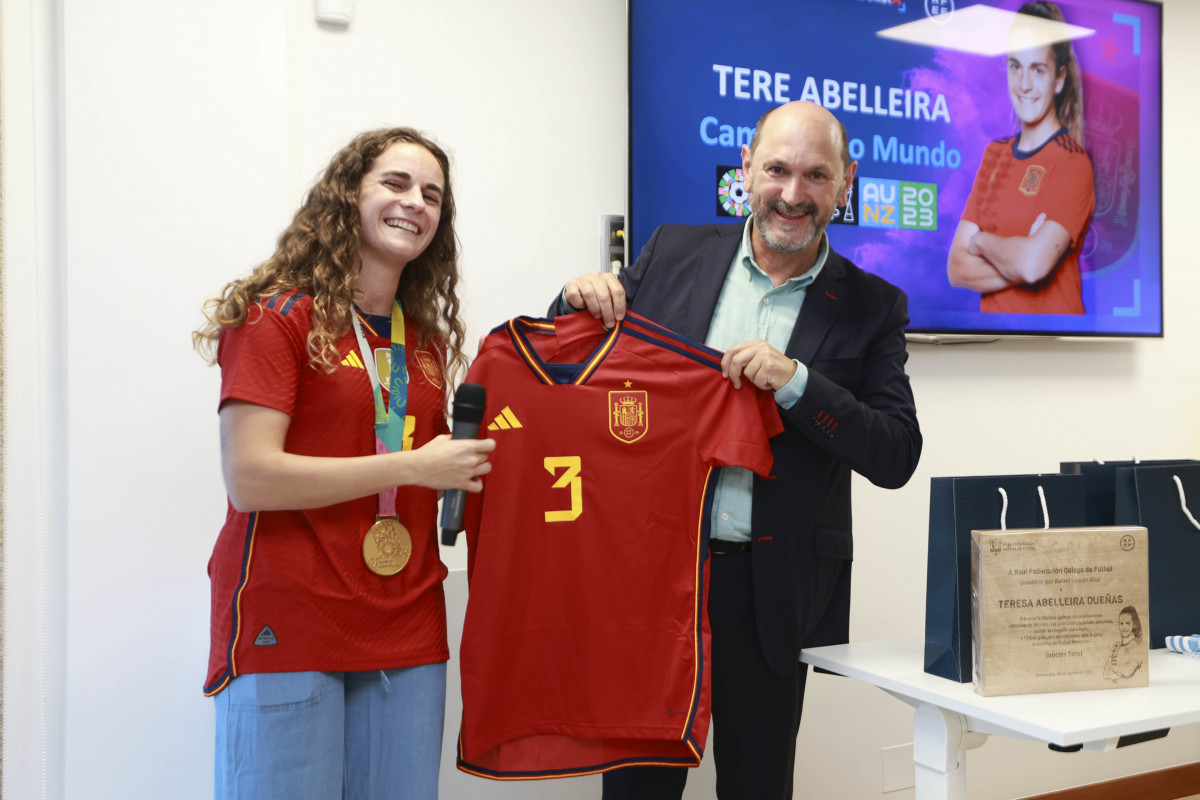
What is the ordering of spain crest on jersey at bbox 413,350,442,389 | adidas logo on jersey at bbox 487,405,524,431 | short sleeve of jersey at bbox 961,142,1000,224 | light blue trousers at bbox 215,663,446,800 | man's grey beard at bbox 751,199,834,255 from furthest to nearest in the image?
short sleeve of jersey at bbox 961,142,1000,224, man's grey beard at bbox 751,199,834,255, adidas logo on jersey at bbox 487,405,524,431, spain crest on jersey at bbox 413,350,442,389, light blue trousers at bbox 215,663,446,800

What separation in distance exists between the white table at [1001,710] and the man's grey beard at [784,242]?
2.58ft

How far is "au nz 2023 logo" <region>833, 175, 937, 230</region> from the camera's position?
2.83 meters

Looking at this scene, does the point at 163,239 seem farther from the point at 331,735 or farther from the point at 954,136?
the point at 954,136

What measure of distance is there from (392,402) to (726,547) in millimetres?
680

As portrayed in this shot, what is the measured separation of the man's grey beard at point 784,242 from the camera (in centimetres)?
177

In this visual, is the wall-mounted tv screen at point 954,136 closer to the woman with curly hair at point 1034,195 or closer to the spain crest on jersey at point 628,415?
the woman with curly hair at point 1034,195

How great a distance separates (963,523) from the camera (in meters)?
1.50

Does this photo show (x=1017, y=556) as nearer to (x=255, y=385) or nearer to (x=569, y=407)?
(x=569, y=407)

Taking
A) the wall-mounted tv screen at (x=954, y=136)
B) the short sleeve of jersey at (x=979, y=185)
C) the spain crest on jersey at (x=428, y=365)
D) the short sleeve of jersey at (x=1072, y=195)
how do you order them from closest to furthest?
the spain crest on jersey at (x=428, y=365), the wall-mounted tv screen at (x=954, y=136), the short sleeve of jersey at (x=979, y=185), the short sleeve of jersey at (x=1072, y=195)

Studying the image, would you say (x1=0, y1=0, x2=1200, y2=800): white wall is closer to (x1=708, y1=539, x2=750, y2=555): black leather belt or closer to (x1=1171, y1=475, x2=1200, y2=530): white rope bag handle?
(x1=708, y1=539, x2=750, y2=555): black leather belt

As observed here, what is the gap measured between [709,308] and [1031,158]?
1896mm

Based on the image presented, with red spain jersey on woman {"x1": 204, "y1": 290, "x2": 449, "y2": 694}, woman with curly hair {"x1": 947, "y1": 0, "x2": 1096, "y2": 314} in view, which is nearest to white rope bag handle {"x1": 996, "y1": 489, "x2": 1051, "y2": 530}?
red spain jersey on woman {"x1": 204, "y1": 290, "x2": 449, "y2": 694}

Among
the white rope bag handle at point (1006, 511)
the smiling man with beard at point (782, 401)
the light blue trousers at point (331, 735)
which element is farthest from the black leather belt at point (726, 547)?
the light blue trousers at point (331, 735)

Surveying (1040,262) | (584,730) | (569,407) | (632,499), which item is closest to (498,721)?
(584,730)
